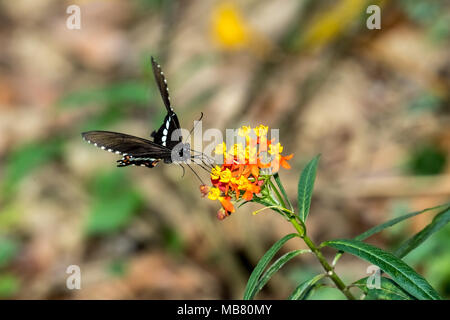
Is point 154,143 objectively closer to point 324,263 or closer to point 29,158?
point 324,263

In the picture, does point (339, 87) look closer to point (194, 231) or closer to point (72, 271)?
point (194, 231)

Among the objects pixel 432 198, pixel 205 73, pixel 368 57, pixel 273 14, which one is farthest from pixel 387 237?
pixel 273 14

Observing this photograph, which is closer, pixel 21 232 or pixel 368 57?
pixel 21 232

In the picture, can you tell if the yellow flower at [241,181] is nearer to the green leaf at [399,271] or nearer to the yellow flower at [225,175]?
the yellow flower at [225,175]

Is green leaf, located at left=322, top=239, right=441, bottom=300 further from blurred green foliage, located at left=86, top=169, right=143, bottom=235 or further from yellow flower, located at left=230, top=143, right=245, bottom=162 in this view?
blurred green foliage, located at left=86, top=169, right=143, bottom=235

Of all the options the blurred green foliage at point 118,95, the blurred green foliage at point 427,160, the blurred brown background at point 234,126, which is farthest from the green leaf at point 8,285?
the blurred green foliage at point 427,160

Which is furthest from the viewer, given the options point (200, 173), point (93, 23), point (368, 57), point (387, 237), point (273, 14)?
point (93, 23)
